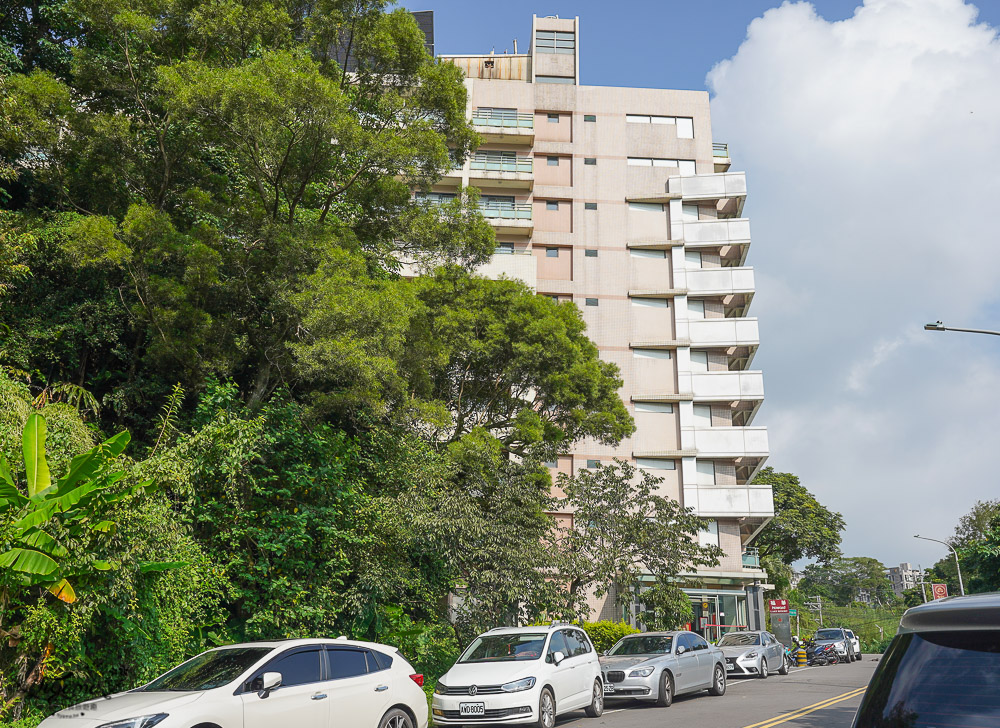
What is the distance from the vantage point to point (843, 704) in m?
16.0

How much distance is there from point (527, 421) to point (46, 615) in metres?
17.5

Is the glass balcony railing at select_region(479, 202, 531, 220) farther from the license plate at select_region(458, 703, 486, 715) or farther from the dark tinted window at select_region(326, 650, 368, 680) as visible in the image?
the dark tinted window at select_region(326, 650, 368, 680)

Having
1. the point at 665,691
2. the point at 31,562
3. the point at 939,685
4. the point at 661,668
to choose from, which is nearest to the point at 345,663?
the point at 31,562

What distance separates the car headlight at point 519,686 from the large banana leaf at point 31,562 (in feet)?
21.8

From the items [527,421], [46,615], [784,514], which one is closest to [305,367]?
[46,615]

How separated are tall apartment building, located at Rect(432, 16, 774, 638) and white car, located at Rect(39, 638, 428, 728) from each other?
97.1ft

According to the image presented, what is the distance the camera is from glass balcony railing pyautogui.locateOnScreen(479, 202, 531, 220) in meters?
41.7

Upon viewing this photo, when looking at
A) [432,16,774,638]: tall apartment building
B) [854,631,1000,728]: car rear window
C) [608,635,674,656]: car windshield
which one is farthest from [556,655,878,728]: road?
[432,16,774,638]: tall apartment building

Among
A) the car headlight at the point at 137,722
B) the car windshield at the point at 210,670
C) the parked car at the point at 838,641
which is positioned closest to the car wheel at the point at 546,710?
the car windshield at the point at 210,670

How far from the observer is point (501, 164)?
42.8 m

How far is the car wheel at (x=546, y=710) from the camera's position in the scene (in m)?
A: 12.4

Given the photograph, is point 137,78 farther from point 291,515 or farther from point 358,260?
point 291,515

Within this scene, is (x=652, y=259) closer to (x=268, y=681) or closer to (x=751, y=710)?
(x=751, y=710)

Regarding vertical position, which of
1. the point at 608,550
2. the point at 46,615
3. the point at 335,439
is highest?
the point at 335,439
